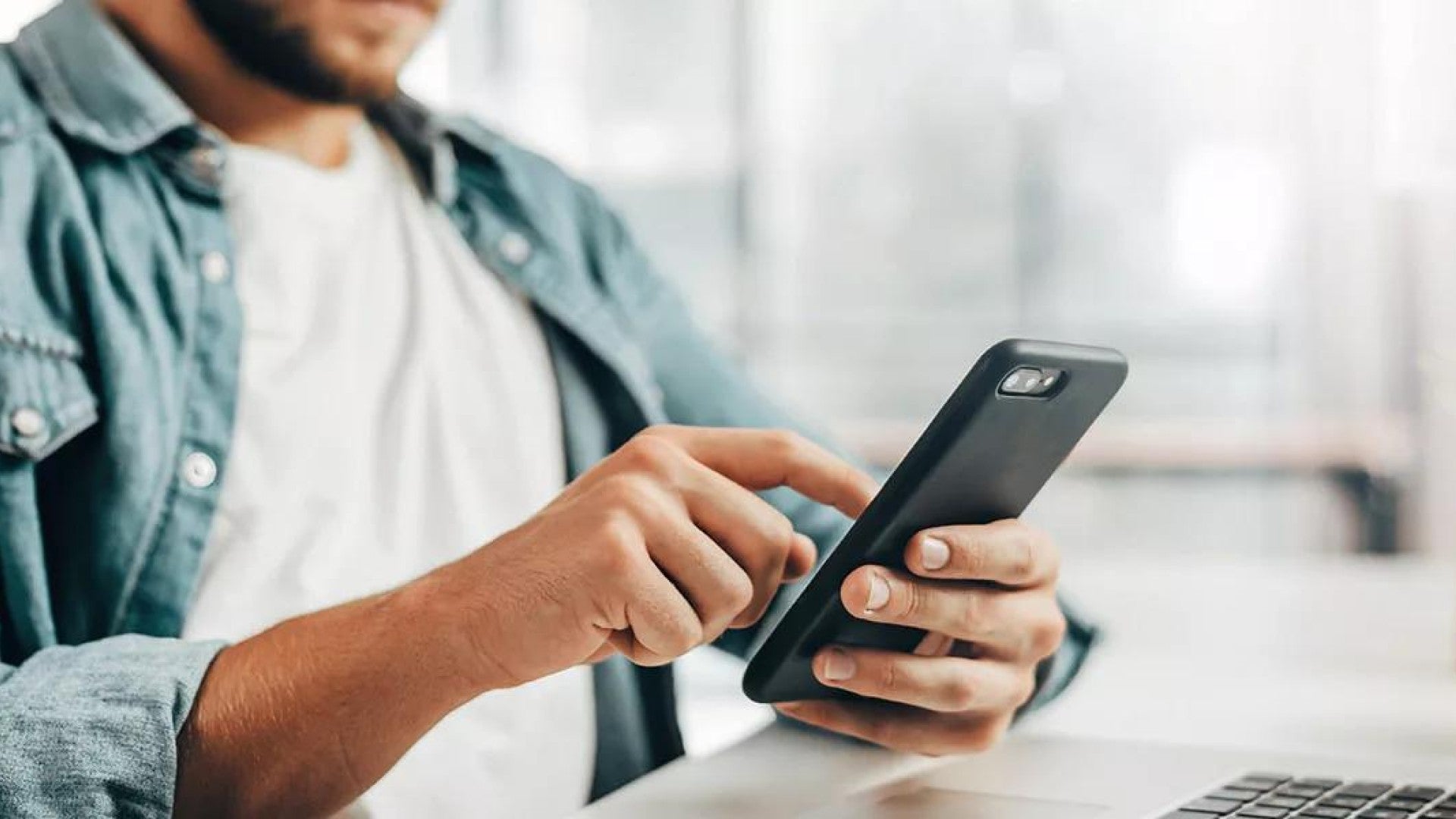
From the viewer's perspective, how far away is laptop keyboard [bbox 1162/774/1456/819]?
1.78 ft

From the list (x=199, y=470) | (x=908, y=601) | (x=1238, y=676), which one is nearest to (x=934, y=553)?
(x=908, y=601)

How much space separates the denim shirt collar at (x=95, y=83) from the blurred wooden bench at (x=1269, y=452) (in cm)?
264

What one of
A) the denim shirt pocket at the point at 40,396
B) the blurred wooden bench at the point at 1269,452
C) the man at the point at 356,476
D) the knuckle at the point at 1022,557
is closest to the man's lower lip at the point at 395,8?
the man at the point at 356,476

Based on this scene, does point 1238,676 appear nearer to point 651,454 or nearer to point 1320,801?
point 1320,801

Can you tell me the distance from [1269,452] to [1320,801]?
118 inches

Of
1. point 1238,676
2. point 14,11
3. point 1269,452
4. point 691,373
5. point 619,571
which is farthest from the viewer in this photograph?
point 1269,452

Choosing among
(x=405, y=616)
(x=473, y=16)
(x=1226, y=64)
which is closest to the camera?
(x=405, y=616)

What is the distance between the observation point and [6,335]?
2.30 ft

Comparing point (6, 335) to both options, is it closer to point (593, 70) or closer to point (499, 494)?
point (499, 494)

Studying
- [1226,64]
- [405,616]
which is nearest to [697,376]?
[405,616]

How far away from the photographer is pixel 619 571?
1.75ft

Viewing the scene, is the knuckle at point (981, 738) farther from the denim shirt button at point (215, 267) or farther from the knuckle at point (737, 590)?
the denim shirt button at point (215, 267)

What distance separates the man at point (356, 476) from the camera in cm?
55

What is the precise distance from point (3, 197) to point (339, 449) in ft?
0.69
